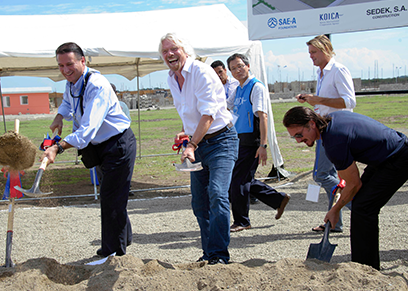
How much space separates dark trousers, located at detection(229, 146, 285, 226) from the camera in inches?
172

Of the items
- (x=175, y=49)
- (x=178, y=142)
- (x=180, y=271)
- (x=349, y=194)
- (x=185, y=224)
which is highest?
(x=175, y=49)

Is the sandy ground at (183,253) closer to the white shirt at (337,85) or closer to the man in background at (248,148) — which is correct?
the man in background at (248,148)

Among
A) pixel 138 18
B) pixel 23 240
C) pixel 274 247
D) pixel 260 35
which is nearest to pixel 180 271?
pixel 274 247

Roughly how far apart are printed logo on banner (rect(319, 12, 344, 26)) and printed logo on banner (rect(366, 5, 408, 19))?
0.47 meters

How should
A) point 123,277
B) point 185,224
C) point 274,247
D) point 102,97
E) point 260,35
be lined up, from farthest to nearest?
1. point 260,35
2. point 185,224
3. point 274,247
4. point 102,97
5. point 123,277

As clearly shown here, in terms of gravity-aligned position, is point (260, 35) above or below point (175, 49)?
above

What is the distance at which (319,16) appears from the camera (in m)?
6.46

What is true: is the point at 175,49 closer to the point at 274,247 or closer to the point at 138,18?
the point at 274,247

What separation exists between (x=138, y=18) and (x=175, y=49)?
5.30 metres

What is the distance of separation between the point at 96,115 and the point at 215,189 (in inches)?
42.1

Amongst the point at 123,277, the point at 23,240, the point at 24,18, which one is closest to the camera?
the point at 123,277

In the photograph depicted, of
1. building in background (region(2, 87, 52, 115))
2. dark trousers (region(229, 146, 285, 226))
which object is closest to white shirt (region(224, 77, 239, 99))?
dark trousers (region(229, 146, 285, 226))

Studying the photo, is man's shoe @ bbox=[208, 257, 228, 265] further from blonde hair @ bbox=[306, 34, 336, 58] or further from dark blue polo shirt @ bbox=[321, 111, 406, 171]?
blonde hair @ bbox=[306, 34, 336, 58]

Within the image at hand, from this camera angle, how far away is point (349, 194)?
2.83 m
